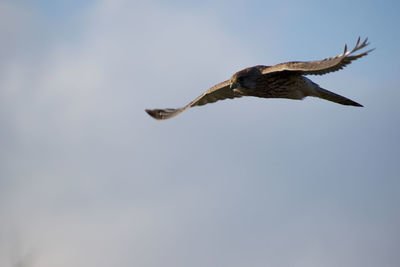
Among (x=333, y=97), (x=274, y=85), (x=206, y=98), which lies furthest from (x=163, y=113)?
(x=333, y=97)

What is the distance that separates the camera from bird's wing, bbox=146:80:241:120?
45.2ft

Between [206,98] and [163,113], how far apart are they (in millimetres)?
1251

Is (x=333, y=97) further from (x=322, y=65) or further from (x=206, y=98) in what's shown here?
(x=206, y=98)

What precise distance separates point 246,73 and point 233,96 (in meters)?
1.44

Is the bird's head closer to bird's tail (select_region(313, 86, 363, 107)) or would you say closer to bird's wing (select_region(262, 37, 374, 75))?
bird's wing (select_region(262, 37, 374, 75))

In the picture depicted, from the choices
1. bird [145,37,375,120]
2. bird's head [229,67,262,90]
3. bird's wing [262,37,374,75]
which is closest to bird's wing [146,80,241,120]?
bird [145,37,375,120]

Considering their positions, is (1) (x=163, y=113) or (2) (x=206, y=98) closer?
(1) (x=163, y=113)

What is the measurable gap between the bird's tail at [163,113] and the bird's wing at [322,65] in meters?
2.53

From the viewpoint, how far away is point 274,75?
12.8 metres

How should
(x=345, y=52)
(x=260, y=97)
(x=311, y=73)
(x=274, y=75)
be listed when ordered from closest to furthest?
1. (x=345, y=52)
2. (x=311, y=73)
3. (x=274, y=75)
4. (x=260, y=97)

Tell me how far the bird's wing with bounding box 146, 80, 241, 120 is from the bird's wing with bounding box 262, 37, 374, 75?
6.19 ft

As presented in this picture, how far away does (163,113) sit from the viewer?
13883 mm

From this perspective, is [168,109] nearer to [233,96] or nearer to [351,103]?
[233,96]

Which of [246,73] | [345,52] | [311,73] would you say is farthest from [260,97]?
[345,52]
